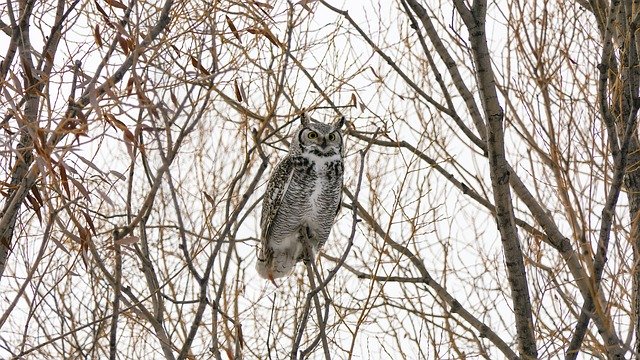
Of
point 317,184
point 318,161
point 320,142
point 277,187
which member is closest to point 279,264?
point 277,187

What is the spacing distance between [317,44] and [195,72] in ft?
5.19

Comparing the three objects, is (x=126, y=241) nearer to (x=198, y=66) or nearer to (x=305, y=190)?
(x=198, y=66)

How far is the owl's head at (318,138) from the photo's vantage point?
15.7 ft

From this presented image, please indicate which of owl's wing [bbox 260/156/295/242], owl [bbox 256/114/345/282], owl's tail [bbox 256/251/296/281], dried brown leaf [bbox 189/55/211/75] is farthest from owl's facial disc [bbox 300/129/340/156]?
dried brown leaf [bbox 189/55/211/75]

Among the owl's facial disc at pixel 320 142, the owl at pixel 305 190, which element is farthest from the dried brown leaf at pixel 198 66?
the owl's facial disc at pixel 320 142

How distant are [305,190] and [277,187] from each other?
18 centimetres

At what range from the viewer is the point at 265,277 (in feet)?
17.2

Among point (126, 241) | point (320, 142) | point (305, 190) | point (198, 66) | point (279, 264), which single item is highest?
point (320, 142)

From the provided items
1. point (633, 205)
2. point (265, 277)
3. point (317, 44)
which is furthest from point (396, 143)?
point (265, 277)

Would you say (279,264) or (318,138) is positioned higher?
(318,138)

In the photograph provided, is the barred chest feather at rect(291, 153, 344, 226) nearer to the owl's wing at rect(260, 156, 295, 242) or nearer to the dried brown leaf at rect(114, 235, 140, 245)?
the owl's wing at rect(260, 156, 295, 242)

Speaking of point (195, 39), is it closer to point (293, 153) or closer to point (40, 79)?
point (40, 79)

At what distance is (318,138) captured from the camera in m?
4.77

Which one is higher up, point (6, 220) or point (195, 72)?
point (195, 72)
